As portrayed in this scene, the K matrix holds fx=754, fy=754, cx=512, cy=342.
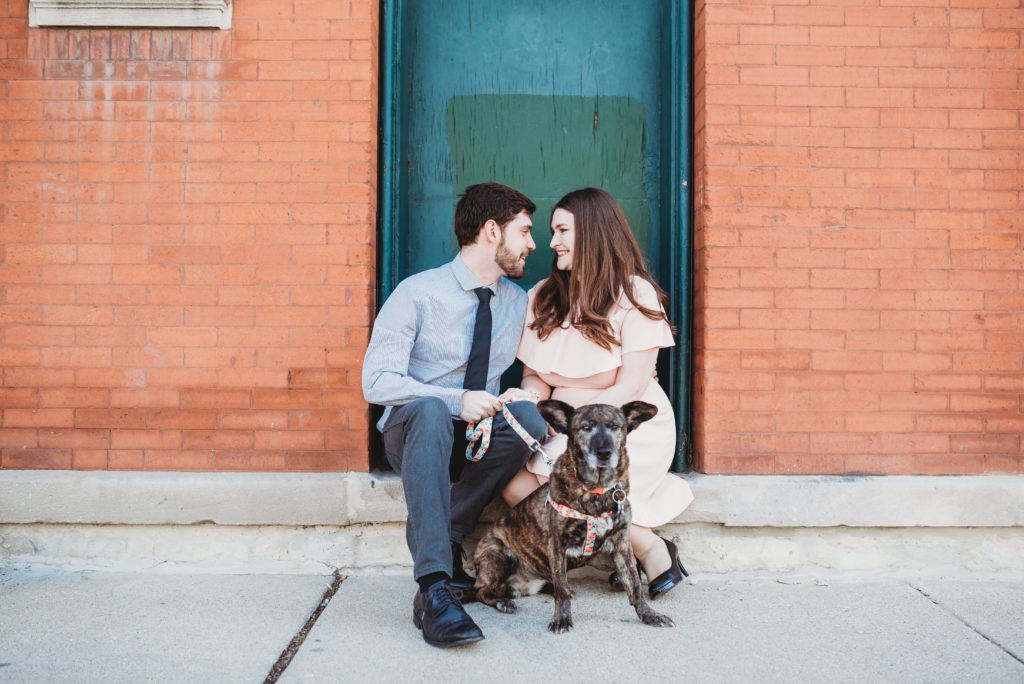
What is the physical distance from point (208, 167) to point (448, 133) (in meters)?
1.36

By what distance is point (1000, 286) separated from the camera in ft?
13.0

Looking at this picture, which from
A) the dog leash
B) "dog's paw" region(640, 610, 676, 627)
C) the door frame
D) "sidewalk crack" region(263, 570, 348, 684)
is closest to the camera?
"sidewalk crack" region(263, 570, 348, 684)

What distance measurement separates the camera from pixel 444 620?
2.91 m

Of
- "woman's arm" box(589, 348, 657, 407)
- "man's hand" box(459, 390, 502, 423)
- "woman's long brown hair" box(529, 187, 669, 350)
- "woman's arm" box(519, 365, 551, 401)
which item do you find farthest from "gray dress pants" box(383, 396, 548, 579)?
"woman's long brown hair" box(529, 187, 669, 350)

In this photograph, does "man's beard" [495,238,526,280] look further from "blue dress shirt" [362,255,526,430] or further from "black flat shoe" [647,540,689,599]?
"black flat shoe" [647,540,689,599]

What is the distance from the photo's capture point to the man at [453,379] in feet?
10.3

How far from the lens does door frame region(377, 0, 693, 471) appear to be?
164 inches

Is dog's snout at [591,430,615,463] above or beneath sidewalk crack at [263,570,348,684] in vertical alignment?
above

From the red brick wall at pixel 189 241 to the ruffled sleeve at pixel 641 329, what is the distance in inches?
52.3

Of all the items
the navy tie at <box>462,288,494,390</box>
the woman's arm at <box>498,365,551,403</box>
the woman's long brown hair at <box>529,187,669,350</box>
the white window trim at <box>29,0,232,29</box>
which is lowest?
the woman's arm at <box>498,365,551,403</box>

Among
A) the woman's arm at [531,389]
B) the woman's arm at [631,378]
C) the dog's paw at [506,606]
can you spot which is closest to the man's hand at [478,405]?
the woman's arm at [531,389]

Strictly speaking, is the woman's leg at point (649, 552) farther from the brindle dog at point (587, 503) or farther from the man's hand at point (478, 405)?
the man's hand at point (478, 405)

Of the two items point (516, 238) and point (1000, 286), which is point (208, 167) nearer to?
point (516, 238)

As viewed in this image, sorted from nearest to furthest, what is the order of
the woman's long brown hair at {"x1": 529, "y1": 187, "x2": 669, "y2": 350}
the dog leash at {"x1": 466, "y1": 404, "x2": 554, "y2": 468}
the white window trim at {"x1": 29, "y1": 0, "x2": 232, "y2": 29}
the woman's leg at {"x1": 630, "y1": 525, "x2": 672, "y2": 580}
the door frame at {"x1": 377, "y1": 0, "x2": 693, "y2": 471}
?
the dog leash at {"x1": 466, "y1": 404, "x2": 554, "y2": 468}, the woman's leg at {"x1": 630, "y1": 525, "x2": 672, "y2": 580}, the woman's long brown hair at {"x1": 529, "y1": 187, "x2": 669, "y2": 350}, the white window trim at {"x1": 29, "y1": 0, "x2": 232, "y2": 29}, the door frame at {"x1": 377, "y1": 0, "x2": 693, "y2": 471}
